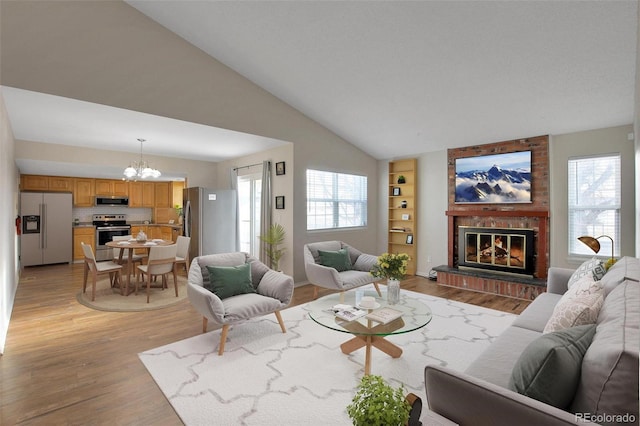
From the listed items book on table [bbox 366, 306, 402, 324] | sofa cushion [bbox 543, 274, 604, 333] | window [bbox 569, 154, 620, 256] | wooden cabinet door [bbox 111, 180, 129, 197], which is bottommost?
book on table [bbox 366, 306, 402, 324]

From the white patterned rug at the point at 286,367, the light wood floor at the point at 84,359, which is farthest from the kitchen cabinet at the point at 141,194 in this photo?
the white patterned rug at the point at 286,367

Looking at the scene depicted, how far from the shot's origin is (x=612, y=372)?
1081mm

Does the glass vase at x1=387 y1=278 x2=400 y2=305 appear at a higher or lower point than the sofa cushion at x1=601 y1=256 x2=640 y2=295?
lower

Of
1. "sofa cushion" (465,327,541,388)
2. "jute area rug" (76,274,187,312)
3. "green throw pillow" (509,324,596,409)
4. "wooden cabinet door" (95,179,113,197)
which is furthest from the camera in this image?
"wooden cabinet door" (95,179,113,197)

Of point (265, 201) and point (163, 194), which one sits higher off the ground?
point (163, 194)

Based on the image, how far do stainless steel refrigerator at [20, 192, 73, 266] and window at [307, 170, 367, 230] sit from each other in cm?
615

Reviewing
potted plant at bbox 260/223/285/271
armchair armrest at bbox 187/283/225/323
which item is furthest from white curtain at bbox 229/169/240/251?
armchair armrest at bbox 187/283/225/323

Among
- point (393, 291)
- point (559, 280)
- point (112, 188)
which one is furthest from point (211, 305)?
point (112, 188)

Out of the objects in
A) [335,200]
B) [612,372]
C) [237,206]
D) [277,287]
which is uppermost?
[335,200]

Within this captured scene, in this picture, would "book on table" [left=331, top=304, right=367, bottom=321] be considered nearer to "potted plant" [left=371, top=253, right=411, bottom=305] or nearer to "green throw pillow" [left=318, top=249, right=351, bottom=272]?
"potted plant" [left=371, top=253, right=411, bottom=305]

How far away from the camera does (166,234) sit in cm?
880

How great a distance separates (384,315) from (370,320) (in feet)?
0.47

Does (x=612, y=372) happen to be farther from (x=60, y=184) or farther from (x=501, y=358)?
(x=60, y=184)

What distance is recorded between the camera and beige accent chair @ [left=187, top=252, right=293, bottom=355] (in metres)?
2.78
